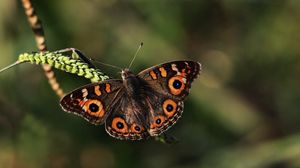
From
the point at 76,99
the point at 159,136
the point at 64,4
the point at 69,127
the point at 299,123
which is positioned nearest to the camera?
the point at 159,136

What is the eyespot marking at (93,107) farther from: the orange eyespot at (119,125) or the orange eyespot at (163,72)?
the orange eyespot at (163,72)

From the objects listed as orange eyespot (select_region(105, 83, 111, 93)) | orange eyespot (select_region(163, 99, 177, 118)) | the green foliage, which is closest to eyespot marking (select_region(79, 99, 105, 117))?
orange eyespot (select_region(105, 83, 111, 93))

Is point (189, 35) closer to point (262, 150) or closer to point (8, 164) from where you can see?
point (262, 150)

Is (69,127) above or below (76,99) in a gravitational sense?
above

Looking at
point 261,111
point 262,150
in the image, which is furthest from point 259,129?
point 262,150

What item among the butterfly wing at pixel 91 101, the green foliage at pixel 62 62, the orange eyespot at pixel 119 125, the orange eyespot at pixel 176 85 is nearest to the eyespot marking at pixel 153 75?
the orange eyespot at pixel 176 85

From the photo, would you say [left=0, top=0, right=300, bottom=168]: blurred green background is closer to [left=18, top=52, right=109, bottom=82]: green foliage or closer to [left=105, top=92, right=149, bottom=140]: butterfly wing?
[left=105, top=92, right=149, bottom=140]: butterfly wing

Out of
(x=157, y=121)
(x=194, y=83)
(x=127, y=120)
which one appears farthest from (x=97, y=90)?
(x=194, y=83)
